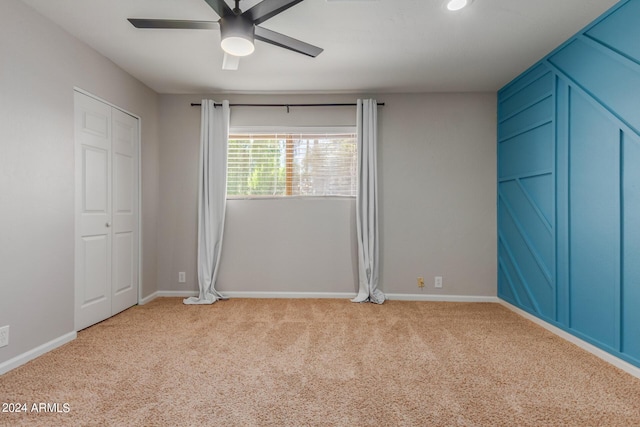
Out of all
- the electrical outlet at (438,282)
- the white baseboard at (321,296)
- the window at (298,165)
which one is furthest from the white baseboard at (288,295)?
the window at (298,165)

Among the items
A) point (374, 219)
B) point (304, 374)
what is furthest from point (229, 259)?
point (304, 374)

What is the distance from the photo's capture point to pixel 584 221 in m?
2.39

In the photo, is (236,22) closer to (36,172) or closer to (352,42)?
(352,42)

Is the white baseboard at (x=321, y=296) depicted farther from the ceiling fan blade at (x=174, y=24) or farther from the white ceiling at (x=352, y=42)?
the ceiling fan blade at (x=174, y=24)

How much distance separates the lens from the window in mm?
3811

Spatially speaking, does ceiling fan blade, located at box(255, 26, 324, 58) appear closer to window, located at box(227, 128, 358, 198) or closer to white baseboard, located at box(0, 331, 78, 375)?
window, located at box(227, 128, 358, 198)

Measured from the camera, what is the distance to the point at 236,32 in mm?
1869

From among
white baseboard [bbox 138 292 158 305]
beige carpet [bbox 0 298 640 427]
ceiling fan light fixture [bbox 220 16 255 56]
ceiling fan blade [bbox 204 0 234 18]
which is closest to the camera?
beige carpet [bbox 0 298 640 427]

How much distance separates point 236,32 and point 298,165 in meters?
2.03

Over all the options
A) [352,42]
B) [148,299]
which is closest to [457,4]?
[352,42]

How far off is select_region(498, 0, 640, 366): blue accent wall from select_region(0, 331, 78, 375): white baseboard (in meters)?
4.10

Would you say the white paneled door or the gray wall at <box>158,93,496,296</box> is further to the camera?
the gray wall at <box>158,93,496,296</box>

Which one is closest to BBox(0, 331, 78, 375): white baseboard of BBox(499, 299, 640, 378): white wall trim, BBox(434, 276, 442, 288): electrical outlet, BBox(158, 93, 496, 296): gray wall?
BBox(158, 93, 496, 296): gray wall

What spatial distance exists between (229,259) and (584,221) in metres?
3.53
